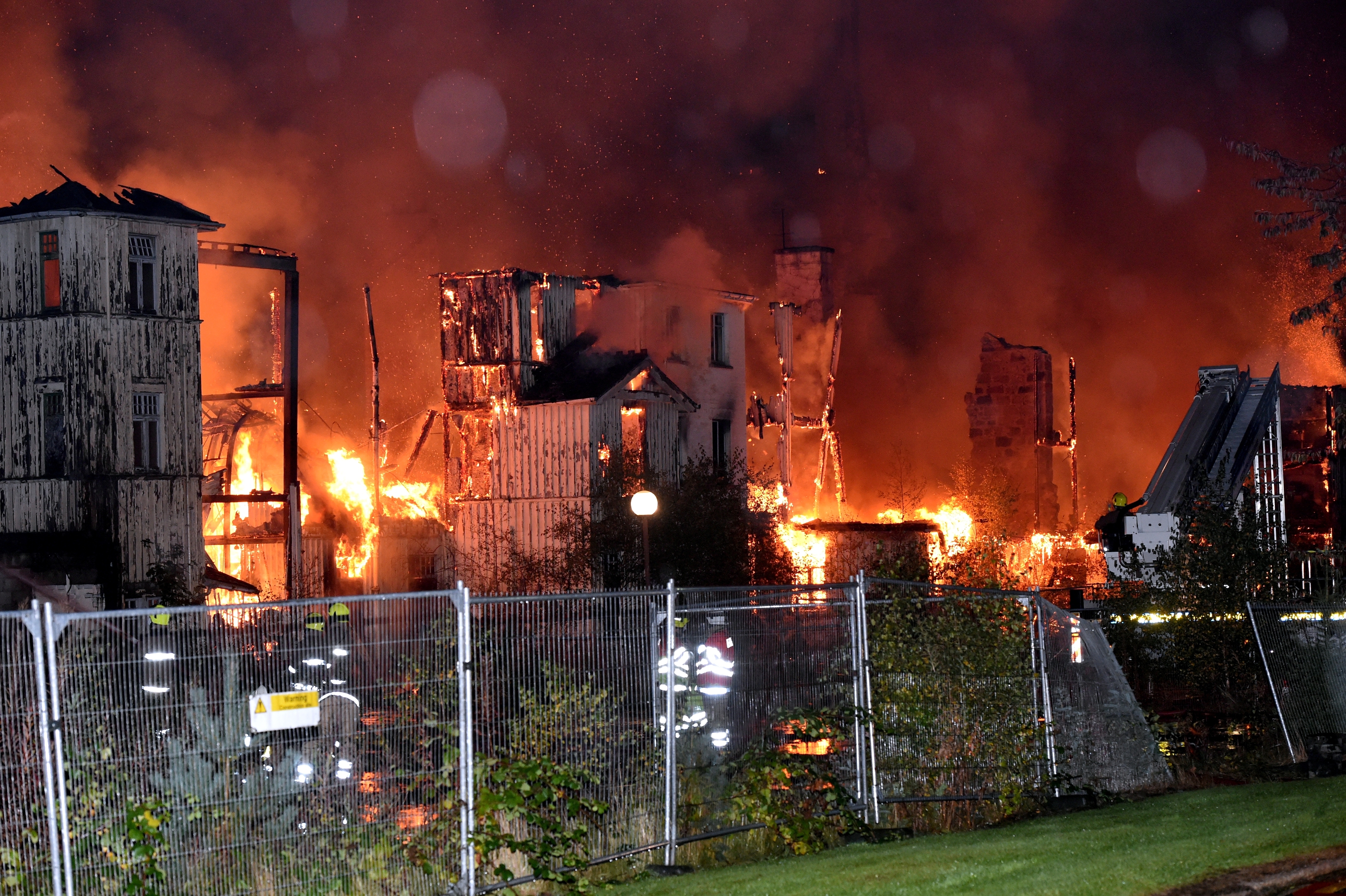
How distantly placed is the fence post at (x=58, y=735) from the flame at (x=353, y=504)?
36.7 metres

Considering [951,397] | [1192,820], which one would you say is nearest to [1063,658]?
[1192,820]

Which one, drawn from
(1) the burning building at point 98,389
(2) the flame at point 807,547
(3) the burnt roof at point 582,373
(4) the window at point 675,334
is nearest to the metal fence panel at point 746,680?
(1) the burning building at point 98,389

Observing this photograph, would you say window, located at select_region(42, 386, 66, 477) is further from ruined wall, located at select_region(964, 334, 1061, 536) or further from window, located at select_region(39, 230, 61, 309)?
ruined wall, located at select_region(964, 334, 1061, 536)

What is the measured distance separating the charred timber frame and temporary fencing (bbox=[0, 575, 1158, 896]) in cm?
2621

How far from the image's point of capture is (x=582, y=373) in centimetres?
3934

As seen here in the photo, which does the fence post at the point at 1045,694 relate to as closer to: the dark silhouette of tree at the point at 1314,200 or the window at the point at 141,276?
the dark silhouette of tree at the point at 1314,200

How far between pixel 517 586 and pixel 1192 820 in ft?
82.8

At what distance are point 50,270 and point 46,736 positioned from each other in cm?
2781

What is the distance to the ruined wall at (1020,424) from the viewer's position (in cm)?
4953

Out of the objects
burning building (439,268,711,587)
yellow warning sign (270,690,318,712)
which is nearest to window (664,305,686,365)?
burning building (439,268,711,587)

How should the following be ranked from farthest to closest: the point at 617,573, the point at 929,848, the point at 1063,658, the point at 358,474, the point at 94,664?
the point at 358,474
the point at 617,573
the point at 1063,658
the point at 929,848
the point at 94,664

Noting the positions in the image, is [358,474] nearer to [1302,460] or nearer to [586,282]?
[586,282]

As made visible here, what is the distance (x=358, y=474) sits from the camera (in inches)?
1965

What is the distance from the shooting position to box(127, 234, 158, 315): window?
32.8 metres
